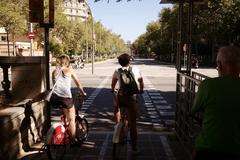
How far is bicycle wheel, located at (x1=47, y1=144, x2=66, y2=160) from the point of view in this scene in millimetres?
6754

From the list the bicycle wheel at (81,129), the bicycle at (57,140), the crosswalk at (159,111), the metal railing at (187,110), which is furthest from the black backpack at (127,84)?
the crosswalk at (159,111)

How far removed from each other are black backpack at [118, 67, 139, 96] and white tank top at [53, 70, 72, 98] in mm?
911

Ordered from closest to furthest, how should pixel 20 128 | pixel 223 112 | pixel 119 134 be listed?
pixel 223 112 → pixel 119 134 → pixel 20 128

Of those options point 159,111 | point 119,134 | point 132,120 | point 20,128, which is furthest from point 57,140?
point 159,111

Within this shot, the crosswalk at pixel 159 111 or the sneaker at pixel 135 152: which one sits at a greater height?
the sneaker at pixel 135 152

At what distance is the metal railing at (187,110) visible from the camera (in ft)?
20.9

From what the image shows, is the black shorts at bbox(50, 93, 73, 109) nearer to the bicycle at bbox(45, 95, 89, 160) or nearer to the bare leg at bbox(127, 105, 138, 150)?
the bicycle at bbox(45, 95, 89, 160)

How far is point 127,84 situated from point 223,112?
12.8 ft

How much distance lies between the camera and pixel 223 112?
327cm

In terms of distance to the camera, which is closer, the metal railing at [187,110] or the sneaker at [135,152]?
the metal railing at [187,110]

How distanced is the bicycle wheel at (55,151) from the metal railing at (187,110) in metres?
1.91

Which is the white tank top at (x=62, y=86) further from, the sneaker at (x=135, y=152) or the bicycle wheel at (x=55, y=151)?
the sneaker at (x=135, y=152)

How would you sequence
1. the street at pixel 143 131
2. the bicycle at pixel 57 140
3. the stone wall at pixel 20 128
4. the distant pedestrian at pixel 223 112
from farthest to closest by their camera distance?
the street at pixel 143 131, the bicycle at pixel 57 140, the stone wall at pixel 20 128, the distant pedestrian at pixel 223 112

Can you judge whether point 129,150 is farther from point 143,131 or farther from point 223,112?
point 223,112
